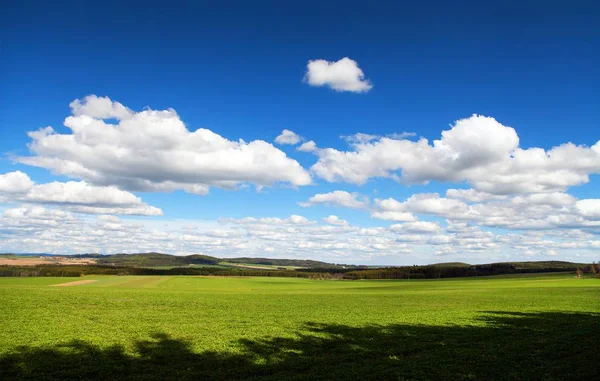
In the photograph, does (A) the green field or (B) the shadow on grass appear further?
(A) the green field

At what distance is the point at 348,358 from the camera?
2314cm

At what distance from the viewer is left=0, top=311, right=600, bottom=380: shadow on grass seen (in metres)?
19.6

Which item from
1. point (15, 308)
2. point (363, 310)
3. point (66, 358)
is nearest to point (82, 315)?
point (15, 308)

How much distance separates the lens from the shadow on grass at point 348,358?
19578 mm

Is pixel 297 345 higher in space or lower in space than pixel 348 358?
lower

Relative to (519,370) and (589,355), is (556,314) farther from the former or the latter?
(519,370)

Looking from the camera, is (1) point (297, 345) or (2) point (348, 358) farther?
(1) point (297, 345)

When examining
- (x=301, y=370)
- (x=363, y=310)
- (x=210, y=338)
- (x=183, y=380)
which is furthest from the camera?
(x=363, y=310)

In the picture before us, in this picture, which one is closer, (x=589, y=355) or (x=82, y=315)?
(x=589, y=355)

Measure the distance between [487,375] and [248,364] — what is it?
11609mm

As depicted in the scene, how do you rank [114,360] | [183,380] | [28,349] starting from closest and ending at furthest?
[183,380] → [114,360] → [28,349]

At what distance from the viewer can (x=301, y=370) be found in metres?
20.7

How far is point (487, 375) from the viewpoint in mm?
19234

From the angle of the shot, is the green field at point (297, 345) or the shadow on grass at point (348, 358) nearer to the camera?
the shadow on grass at point (348, 358)
